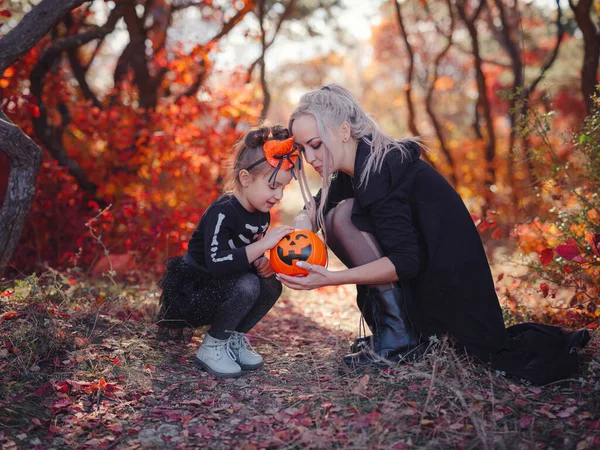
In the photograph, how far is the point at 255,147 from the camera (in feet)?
11.4

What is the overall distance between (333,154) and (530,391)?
165 centimetres

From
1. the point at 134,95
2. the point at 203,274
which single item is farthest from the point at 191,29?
the point at 203,274

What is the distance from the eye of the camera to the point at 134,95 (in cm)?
773

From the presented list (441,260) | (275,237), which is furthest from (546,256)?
(275,237)

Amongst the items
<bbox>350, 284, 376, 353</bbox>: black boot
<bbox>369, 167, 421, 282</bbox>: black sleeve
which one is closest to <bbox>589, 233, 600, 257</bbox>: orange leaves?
<bbox>369, 167, 421, 282</bbox>: black sleeve

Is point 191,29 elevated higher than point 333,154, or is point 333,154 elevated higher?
point 191,29

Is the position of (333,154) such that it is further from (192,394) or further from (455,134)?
(455,134)

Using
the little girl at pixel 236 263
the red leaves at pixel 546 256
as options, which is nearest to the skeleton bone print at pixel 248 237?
the little girl at pixel 236 263

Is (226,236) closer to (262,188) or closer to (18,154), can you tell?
(262,188)

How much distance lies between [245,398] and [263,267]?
78 centimetres

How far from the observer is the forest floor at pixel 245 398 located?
253 centimetres

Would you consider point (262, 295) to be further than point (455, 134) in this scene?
No

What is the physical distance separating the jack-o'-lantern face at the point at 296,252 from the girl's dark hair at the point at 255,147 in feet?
1.52

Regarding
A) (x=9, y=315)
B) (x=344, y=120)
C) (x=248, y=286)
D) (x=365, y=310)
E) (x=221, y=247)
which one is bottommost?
(x=9, y=315)
